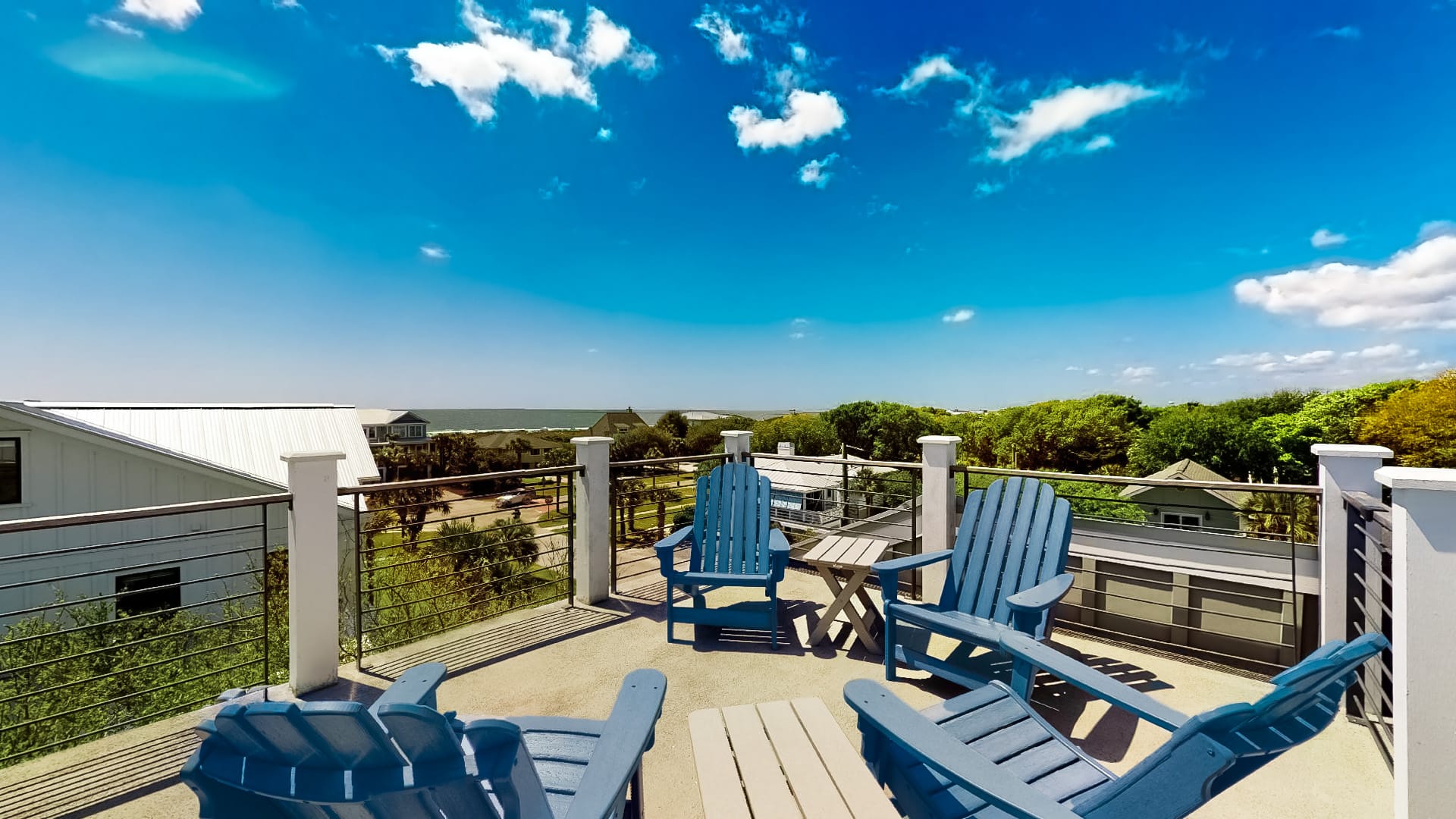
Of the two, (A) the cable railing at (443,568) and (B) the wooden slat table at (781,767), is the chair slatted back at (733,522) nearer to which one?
(A) the cable railing at (443,568)

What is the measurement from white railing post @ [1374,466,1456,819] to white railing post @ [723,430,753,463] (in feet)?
12.7

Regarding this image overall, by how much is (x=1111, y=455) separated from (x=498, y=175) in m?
34.4

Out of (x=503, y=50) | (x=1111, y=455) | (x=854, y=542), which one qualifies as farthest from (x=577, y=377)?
(x=1111, y=455)

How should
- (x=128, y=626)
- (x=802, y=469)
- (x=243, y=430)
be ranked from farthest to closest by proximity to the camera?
(x=243, y=430) < (x=802, y=469) < (x=128, y=626)

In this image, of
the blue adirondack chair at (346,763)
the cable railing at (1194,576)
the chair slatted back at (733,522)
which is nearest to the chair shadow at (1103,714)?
the chair slatted back at (733,522)

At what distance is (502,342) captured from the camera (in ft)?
76.6

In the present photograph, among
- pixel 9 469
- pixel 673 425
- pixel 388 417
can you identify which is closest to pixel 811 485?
pixel 9 469

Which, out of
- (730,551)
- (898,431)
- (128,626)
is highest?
(730,551)

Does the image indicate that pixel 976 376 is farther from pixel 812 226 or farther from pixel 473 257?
pixel 473 257

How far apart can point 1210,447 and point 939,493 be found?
35.2 metres

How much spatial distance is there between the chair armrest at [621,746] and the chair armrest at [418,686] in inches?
15.7

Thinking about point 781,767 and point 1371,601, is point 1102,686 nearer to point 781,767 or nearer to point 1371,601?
point 781,767

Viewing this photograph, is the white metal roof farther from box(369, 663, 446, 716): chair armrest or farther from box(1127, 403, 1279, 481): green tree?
box(1127, 403, 1279, 481): green tree

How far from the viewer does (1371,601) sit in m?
2.45
